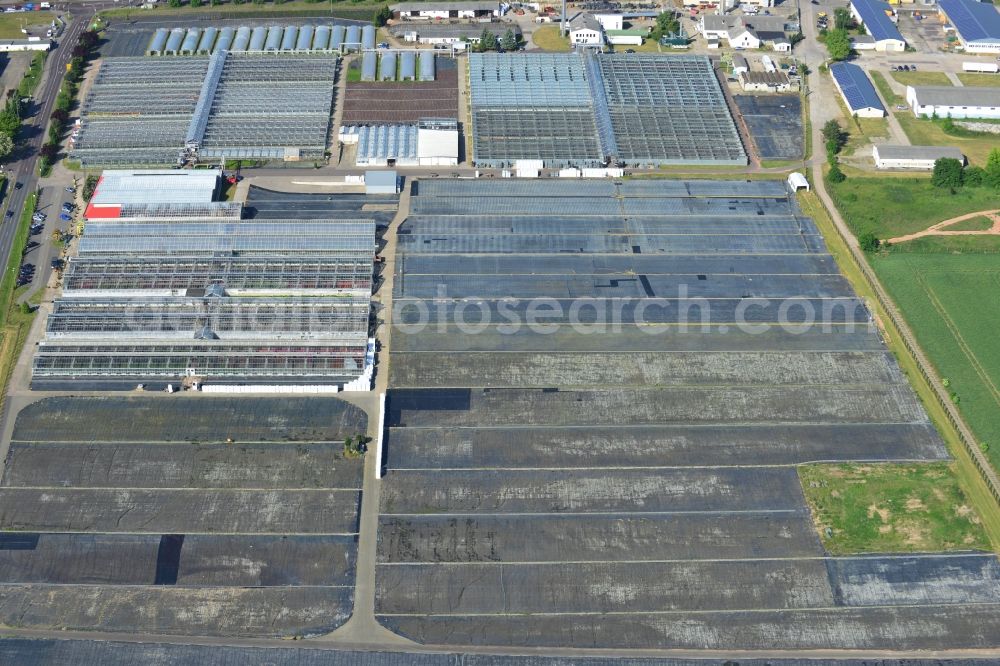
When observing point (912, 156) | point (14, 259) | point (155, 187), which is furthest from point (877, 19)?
point (14, 259)

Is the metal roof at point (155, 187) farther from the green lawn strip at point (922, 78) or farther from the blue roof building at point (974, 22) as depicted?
the blue roof building at point (974, 22)

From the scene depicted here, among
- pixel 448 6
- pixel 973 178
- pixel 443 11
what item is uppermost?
pixel 448 6

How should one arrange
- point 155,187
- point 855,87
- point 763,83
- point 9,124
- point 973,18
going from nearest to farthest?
point 155,187
point 9,124
point 855,87
point 763,83
point 973,18

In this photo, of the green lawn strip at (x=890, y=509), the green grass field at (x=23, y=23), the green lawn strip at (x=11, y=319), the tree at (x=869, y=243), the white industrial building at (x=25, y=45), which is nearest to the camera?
the green lawn strip at (x=890, y=509)

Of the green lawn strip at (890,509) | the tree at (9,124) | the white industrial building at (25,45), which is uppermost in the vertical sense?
the white industrial building at (25,45)

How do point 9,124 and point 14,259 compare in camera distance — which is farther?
point 9,124

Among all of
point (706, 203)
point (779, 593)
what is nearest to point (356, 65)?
point (706, 203)

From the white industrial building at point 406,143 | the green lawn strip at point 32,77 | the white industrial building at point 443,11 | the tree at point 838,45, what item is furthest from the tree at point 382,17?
the tree at point 838,45

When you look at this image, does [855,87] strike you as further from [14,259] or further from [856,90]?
[14,259]

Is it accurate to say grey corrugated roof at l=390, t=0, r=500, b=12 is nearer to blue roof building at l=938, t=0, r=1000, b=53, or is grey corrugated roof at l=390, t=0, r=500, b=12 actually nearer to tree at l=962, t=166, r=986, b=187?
blue roof building at l=938, t=0, r=1000, b=53
